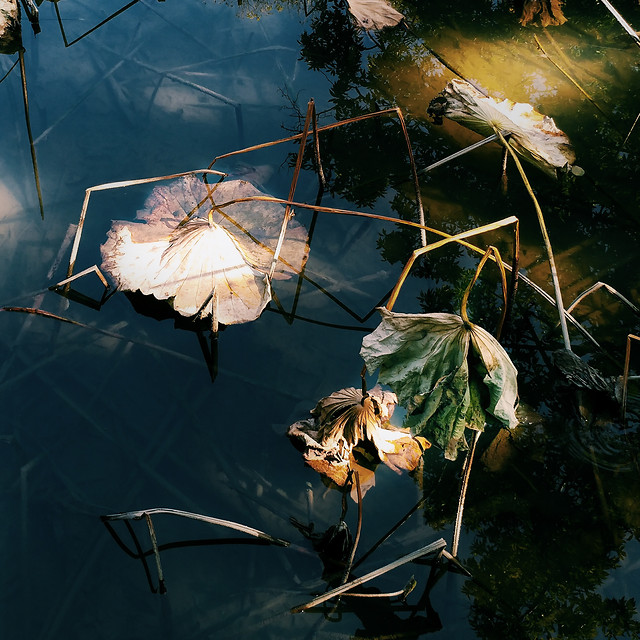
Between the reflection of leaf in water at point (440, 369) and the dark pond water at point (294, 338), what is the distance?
0.35 m

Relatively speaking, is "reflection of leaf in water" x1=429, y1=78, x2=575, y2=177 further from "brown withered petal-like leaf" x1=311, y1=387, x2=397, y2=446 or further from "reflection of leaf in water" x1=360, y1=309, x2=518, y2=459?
"brown withered petal-like leaf" x1=311, y1=387, x2=397, y2=446

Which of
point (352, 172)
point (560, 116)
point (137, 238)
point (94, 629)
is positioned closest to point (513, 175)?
point (560, 116)

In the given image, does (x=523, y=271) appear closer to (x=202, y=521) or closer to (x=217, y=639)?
(x=202, y=521)

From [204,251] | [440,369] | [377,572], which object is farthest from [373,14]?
[377,572]

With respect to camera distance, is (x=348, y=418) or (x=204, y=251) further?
(x=204, y=251)

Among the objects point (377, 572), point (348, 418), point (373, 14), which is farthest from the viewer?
point (373, 14)

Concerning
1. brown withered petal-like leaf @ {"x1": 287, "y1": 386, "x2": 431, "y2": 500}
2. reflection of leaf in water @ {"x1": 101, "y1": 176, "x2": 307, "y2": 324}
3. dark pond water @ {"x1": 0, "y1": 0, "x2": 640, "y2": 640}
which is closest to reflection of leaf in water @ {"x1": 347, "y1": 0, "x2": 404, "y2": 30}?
dark pond water @ {"x1": 0, "y1": 0, "x2": 640, "y2": 640}

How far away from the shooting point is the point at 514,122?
2328 millimetres

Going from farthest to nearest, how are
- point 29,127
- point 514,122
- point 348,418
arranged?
1. point 29,127
2. point 514,122
3. point 348,418

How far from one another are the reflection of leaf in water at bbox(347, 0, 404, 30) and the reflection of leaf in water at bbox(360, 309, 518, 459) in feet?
6.75

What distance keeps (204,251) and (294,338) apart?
0.44 metres

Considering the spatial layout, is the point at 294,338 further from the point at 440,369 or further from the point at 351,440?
the point at 440,369

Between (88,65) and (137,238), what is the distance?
130cm

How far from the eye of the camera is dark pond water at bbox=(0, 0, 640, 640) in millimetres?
1612
